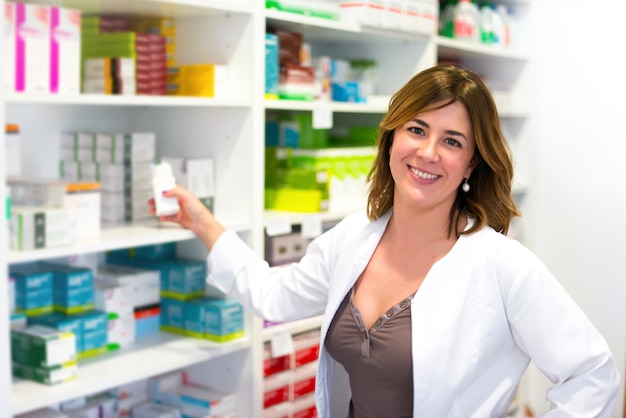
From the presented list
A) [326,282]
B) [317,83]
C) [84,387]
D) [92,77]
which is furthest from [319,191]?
[84,387]

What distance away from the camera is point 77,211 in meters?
2.49

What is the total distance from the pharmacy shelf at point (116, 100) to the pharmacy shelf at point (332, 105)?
160 mm

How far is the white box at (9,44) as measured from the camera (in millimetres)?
2256

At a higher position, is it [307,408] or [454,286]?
[454,286]

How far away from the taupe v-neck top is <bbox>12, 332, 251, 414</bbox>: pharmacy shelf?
68 cm

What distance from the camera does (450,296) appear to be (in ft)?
7.25

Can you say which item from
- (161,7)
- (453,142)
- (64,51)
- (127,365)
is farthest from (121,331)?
(453,142)

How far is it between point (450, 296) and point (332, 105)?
50.5 inches

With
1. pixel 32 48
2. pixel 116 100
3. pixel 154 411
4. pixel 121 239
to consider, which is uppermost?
pixel 32 48

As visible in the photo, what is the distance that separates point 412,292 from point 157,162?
1.17 m

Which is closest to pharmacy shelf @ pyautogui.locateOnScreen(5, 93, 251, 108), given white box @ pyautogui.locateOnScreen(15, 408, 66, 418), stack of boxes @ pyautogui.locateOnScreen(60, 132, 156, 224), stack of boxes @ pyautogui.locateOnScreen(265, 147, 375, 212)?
stack of boxes @ pyautogui.locateOnScreen(60, 132, 156, 224)

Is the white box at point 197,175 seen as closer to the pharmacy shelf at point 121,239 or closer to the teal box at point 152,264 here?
the pharmacy shelf at point 121,239

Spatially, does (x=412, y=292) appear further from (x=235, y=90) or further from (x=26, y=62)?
(x=26, y=62)

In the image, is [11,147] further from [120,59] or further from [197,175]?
[197,175]
